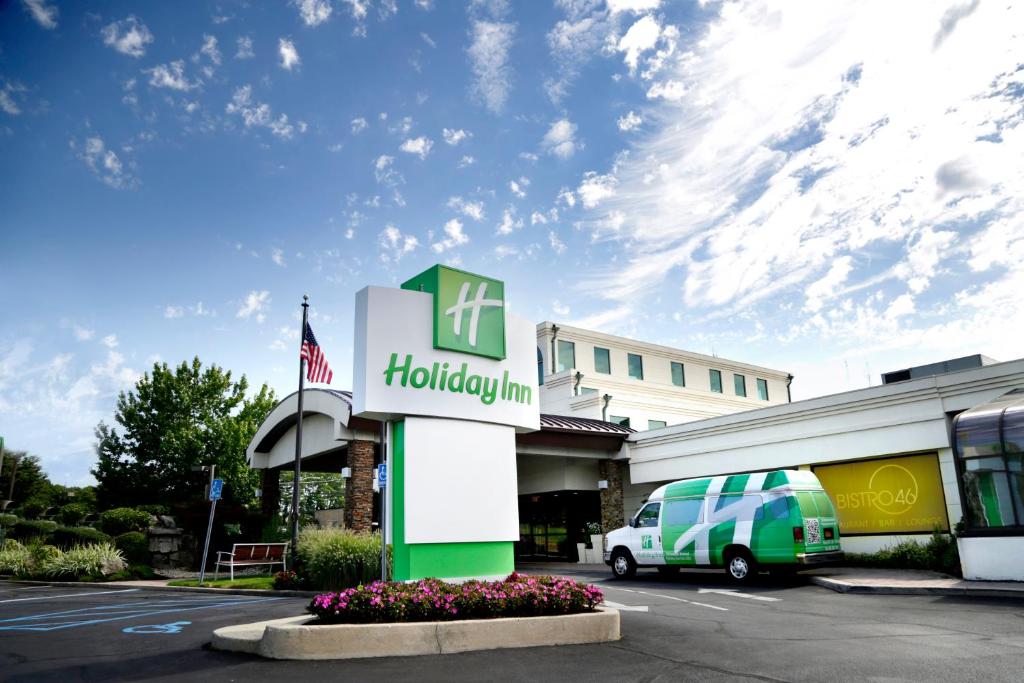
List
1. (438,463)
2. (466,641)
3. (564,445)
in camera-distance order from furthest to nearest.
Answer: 1. (564,445)
2. (438,463)
3. (466,641)

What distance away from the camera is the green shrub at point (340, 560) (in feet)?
50.6

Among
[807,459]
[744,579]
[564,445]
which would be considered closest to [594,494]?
[564,445]

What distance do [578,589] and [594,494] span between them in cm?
1915

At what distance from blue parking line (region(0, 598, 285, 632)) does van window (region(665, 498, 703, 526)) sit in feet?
30.6

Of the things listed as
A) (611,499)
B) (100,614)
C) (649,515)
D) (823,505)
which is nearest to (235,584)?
(100,614)

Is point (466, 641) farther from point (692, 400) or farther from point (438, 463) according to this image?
point (692, 400)

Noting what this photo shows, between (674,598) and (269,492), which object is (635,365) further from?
(674,598)

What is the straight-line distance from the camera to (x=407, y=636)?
782cm

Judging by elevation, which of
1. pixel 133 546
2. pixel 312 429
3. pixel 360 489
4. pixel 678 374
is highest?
pixel 678 374

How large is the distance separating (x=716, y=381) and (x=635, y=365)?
21.2 ft

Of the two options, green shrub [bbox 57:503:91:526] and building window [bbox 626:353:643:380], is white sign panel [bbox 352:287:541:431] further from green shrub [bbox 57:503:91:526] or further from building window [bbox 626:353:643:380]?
green shrub [bbox 57:503:91:526]

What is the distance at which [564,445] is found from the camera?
25453mm

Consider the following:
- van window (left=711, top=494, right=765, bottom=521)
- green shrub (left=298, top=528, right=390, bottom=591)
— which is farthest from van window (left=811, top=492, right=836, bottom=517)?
green shrub (left=298, top=528, right=390, bottom=591)

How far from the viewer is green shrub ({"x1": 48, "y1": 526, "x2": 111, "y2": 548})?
24250 millimetres
